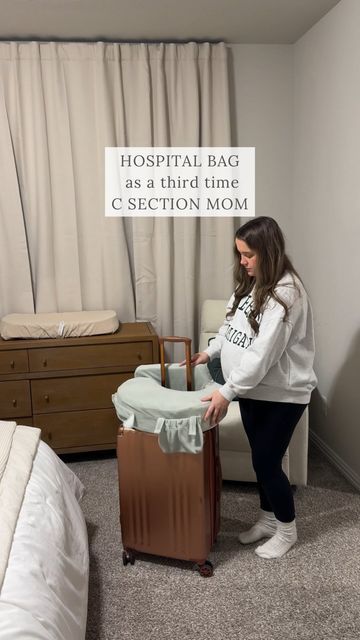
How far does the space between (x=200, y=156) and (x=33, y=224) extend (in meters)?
1.10

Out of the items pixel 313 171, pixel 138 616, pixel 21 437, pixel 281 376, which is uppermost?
pixel 313 171

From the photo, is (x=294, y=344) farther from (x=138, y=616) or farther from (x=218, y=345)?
(x=138, y=616)

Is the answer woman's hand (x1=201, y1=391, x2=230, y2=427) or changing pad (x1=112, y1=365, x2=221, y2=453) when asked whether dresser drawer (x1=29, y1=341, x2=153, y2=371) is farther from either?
woman's hand (x1=201, y1=391, x2=230, y2=427)

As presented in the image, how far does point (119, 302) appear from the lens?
3479mm

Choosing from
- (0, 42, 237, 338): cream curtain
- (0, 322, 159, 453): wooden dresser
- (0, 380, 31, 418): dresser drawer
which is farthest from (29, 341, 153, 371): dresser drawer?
(0, 42, 237, 338): cream curtain

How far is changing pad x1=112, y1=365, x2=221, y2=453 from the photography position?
1942 mm

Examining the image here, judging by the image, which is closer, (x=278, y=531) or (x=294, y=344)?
(x=294, y=344)

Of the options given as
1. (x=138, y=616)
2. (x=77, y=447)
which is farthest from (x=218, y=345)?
(x=77, y=447)

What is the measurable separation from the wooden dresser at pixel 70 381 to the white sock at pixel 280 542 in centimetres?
121

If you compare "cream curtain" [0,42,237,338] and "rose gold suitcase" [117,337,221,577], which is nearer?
"rose gold suitcase" [117,337,221,577]

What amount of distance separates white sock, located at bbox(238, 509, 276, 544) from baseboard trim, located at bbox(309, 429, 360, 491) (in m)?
0.67

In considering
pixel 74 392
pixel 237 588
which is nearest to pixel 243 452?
pixel 237 588

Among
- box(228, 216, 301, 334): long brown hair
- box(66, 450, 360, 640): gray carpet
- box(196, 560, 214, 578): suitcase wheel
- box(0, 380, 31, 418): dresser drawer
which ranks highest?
box(228, 216, 301, 334): long brown hair

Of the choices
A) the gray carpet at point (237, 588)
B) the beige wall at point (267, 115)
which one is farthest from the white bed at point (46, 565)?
the beige wall at point (267, 115)
